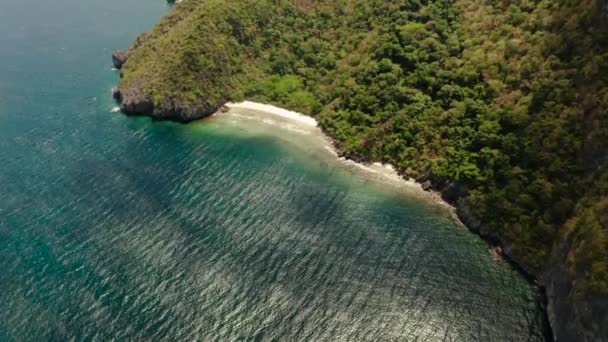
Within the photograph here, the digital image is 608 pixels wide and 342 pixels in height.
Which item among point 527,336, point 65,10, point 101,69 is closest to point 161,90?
point 101,69

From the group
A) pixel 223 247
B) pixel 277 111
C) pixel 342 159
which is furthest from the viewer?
pixel 277 111

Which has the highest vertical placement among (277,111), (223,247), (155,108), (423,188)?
(423,188)

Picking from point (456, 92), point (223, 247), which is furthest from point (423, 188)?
point (223, 247)

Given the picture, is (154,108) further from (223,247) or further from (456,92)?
(456,92)

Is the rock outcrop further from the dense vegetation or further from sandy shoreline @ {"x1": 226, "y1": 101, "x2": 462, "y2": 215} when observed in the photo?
sandy shoreline @ {"x1": 226, "y1": 101, "x2": 462, "y2": 215}

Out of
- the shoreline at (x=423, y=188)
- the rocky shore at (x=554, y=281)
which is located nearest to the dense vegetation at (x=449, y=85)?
the rocky shore at (x=554, y=281)
